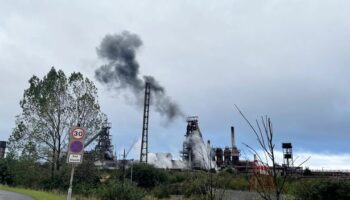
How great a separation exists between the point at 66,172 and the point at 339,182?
2692 centimetres

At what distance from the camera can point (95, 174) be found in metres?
39.5

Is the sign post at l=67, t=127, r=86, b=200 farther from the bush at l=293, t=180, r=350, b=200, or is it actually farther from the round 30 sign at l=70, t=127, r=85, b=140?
the bush at l=293, t=180, r=350, b=200

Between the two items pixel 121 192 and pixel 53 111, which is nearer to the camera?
pixel 121 192

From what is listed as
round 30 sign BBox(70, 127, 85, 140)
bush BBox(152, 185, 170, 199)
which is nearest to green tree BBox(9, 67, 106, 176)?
bush BBox(152, 185, 170, 199)

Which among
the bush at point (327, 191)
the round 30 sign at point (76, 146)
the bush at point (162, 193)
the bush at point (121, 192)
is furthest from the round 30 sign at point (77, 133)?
the bush at point (162, 193)

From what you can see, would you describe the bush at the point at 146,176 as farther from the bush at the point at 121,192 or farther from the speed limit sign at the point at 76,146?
the speed limit sign at the point at 76,146

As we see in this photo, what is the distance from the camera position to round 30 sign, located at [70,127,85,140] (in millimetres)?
11383

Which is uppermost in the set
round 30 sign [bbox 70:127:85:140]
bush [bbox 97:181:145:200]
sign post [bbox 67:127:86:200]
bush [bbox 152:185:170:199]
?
round 30 sign [bbox 70:127:85:140]

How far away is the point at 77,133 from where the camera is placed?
37.6 feet

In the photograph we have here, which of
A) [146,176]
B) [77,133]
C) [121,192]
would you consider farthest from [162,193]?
[77,133]

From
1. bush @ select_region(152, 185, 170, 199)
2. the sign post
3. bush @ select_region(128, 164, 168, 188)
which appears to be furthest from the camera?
bush @ select_region(128, 164, 168, 188)

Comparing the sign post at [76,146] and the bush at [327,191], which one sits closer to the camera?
the sign post at [76,146]

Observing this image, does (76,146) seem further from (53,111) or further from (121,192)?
(53,111)

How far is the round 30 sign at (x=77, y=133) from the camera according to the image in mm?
11383
